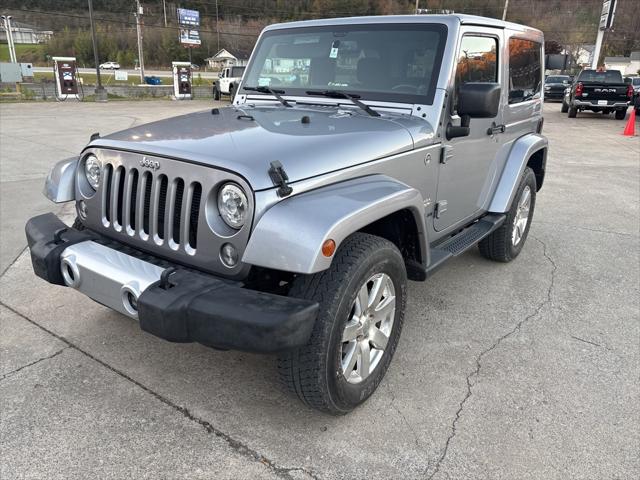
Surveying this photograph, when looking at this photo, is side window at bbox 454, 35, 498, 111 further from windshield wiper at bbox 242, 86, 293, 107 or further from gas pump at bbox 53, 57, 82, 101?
gas pump at bbox 53, 57, 82, 101

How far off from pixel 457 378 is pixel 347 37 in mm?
2320

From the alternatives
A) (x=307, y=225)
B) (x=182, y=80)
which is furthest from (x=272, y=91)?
(x=182, y=80)

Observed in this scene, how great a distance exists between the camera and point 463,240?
12.0 ft

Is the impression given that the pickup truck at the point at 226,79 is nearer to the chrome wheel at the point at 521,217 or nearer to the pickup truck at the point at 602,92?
the pickup truck at the point at 602,92

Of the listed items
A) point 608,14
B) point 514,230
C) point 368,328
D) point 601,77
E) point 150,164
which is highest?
point 608,14

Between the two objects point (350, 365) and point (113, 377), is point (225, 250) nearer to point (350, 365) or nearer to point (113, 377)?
point (350, 365)

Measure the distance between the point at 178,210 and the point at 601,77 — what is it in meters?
20.3

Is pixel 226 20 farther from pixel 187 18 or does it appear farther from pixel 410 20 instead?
pixel 410 20

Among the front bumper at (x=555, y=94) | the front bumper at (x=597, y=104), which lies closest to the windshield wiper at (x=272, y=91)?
the front bumper at (x=597, y=104)

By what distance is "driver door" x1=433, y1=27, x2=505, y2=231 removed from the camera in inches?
130

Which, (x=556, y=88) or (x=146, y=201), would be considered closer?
(x=146, y=201)

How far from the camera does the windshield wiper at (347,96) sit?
315 centimetres

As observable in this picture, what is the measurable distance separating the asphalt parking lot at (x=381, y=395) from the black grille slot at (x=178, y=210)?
92cm

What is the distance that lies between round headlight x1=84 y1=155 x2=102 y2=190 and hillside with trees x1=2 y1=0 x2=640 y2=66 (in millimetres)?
55231
